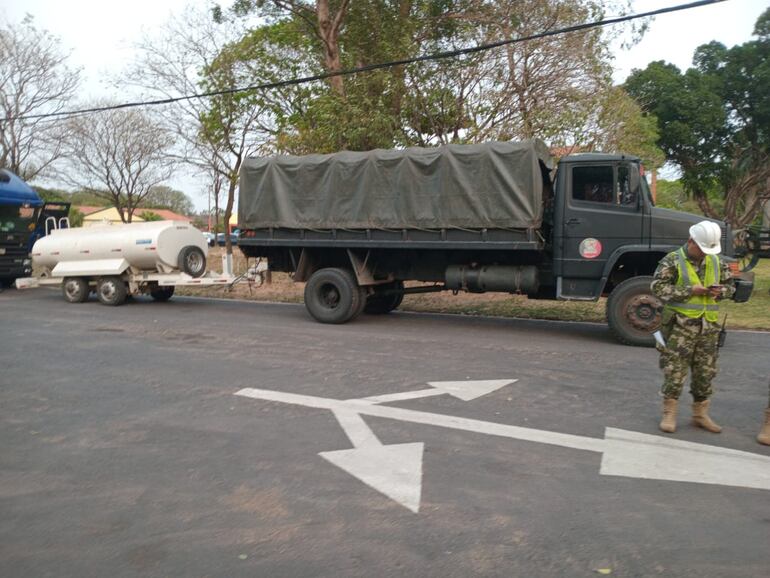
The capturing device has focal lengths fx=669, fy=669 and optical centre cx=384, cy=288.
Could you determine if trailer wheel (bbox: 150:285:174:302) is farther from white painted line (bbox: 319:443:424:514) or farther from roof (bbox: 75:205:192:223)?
roof (bbox: 75:205:192:223)

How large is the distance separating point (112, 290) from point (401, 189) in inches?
292

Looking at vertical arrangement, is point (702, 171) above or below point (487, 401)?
above

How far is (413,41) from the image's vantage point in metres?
17.1

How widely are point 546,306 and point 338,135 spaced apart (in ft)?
22.7

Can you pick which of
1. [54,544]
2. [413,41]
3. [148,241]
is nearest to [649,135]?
[413,41]

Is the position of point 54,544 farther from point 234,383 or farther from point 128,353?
point 128,353

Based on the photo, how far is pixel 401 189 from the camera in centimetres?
1102

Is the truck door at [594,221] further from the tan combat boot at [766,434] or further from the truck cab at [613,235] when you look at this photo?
the tan combat boot at [766,434]

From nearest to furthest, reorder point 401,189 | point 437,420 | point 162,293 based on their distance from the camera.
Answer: point 437,420
point 401,189
point 162,293

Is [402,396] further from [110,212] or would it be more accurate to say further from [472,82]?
[110,212]

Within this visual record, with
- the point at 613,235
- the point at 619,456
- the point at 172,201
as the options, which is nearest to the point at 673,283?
the point at 619,456

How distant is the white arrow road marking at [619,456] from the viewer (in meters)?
4.45

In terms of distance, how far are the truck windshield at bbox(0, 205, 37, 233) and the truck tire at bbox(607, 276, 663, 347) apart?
15.7 m

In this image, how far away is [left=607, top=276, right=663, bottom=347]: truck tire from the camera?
9375 millimetres
